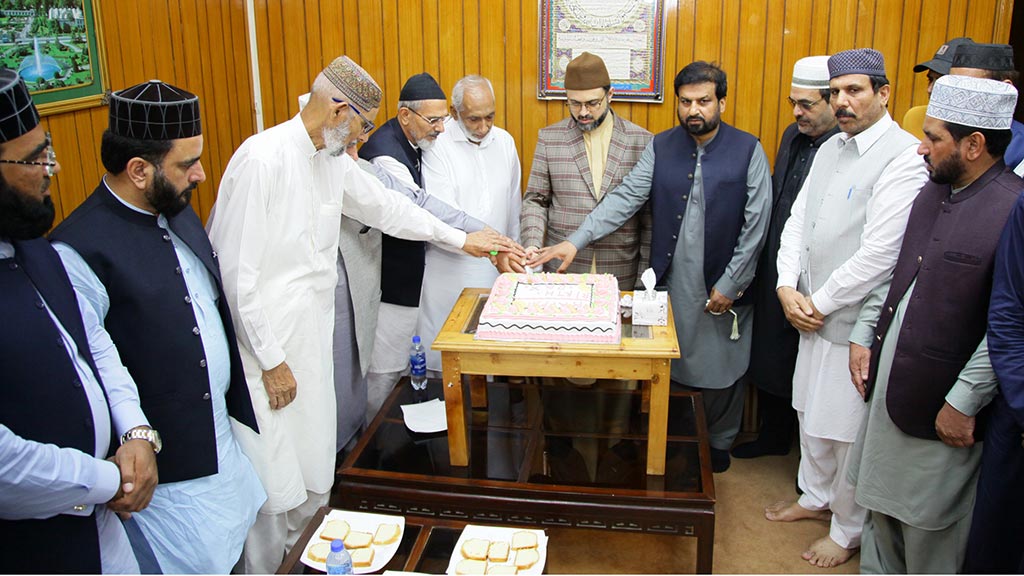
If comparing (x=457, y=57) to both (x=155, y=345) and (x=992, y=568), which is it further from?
(x=992, y=568)

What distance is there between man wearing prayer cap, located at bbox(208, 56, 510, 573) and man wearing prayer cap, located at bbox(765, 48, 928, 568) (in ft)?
5.62

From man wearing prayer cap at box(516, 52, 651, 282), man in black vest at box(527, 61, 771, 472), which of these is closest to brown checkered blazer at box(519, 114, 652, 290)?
man wearing prayer cap at box(516, 52, 651, 282)

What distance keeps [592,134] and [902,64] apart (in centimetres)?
154

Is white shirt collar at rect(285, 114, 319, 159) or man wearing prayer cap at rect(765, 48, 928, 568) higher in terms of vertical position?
white shirt collar at rect(285, 114, 319, 159)

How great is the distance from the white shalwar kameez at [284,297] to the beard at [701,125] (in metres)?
1.43

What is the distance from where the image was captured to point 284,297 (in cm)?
278

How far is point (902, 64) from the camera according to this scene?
396 cm

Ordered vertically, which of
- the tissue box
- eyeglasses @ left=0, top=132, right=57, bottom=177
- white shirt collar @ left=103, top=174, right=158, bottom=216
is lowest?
the tissue box

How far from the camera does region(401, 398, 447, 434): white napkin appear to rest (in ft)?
11.0

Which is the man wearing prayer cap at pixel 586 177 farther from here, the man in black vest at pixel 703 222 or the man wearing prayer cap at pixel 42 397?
the man wearing prayer cap at pixel 42 397

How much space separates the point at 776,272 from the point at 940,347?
120 cm

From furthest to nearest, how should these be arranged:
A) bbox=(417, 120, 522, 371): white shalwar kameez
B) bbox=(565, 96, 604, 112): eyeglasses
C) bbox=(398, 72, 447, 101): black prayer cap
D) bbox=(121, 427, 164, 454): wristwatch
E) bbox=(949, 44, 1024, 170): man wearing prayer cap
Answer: bbox=(417, 120, 522, 371): white shalwar kameez → bbox=(565, 96, 604, 112): eyeglasses → bbox=(398, 72, 447, 101): black prayer cap → bbox=(949, 44, 1024, 170): man wearing prayer cap → bbox=(121, 427, 164, 454): wristwatch

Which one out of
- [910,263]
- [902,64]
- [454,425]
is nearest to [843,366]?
[910,263]

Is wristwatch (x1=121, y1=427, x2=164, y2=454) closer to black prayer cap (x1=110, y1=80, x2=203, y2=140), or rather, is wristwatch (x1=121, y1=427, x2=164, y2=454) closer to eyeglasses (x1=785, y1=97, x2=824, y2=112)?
black prayer cap (x1=110, y1=80, x2=203, y2=140)
